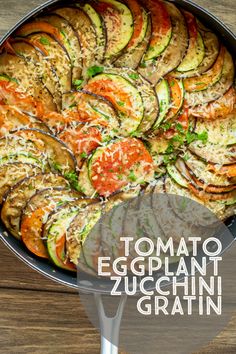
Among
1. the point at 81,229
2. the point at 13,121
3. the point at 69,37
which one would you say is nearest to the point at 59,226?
the point at 81,229

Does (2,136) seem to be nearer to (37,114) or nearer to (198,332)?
(37,114)

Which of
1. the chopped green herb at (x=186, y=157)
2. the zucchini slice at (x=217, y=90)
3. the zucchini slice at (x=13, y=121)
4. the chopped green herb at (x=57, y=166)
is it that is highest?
the zucchini slice at (x=217, y=90)

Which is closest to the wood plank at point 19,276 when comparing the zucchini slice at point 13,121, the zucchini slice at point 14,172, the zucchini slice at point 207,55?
the zucchini slice at point 14,172

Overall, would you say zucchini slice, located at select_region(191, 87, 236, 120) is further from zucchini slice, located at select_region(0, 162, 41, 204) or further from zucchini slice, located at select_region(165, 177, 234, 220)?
zucchini slice, located at select_region(0, 162, 41, 204)

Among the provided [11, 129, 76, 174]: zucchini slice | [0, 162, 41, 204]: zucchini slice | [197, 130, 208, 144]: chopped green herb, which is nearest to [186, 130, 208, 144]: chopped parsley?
[197, 130, 208, 144]: chopped green herb

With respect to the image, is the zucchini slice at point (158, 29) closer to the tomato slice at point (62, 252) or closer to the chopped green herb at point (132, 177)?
the chopped green herb at point (132, 177)

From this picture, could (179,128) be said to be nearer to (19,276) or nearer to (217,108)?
(217,108)

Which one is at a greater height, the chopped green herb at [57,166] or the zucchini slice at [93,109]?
the zucchini slice at [93,109]
